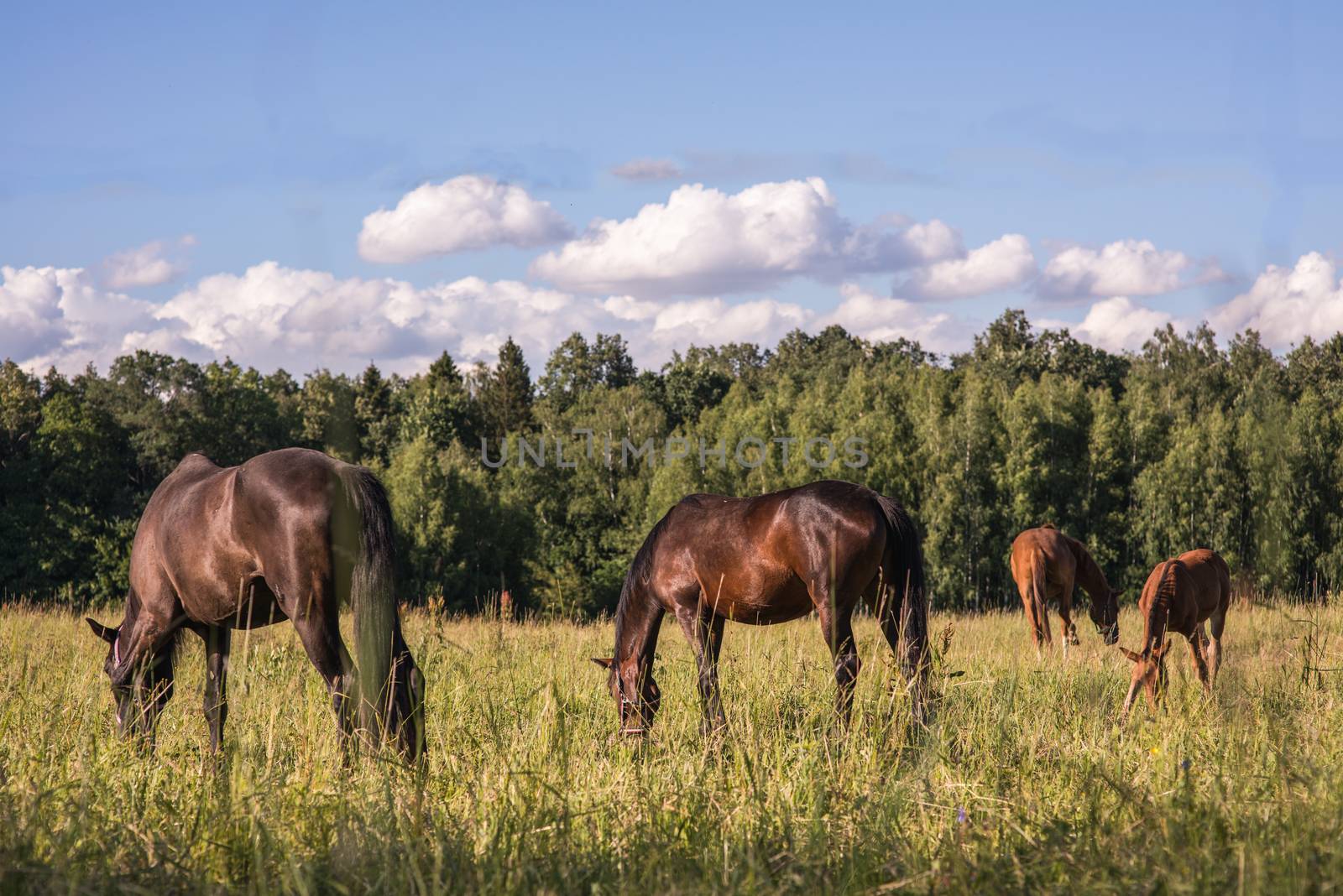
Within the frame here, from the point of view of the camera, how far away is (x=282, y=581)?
5.61m

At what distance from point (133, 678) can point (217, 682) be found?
96 cm

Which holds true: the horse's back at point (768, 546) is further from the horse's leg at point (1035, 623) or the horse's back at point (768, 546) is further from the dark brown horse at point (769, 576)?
the horse's leg at point (1035, 623)

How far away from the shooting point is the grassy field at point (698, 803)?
311 centimetres

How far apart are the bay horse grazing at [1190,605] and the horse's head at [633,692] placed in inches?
130

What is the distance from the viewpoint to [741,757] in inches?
174

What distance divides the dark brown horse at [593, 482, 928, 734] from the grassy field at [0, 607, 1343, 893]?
1.66ft

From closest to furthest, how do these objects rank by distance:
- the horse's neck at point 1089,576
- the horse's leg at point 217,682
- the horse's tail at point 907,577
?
the horse's leg at point 217,682
the horse's tail at point 907,577
the horse's neck at point 1089,576

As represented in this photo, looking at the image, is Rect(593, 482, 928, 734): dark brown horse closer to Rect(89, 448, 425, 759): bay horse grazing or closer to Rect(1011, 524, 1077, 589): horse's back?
Rect(89, 448, 425, 759): bay horse grazing

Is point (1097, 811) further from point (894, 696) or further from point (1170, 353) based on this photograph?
point (1170, 353)

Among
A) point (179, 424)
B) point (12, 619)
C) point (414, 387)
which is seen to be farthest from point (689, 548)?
point (414, 387)

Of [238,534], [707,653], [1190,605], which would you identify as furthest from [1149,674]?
[238,534]

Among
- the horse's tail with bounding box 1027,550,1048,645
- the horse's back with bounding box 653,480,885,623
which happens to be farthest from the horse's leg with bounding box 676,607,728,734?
the horse's tail with bounding box 1027,550,1048,645

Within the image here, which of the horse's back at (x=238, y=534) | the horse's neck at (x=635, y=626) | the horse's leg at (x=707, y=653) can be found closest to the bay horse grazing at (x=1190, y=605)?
the horse's leg at (x=707, y=653)

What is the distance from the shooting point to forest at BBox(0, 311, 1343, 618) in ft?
153
